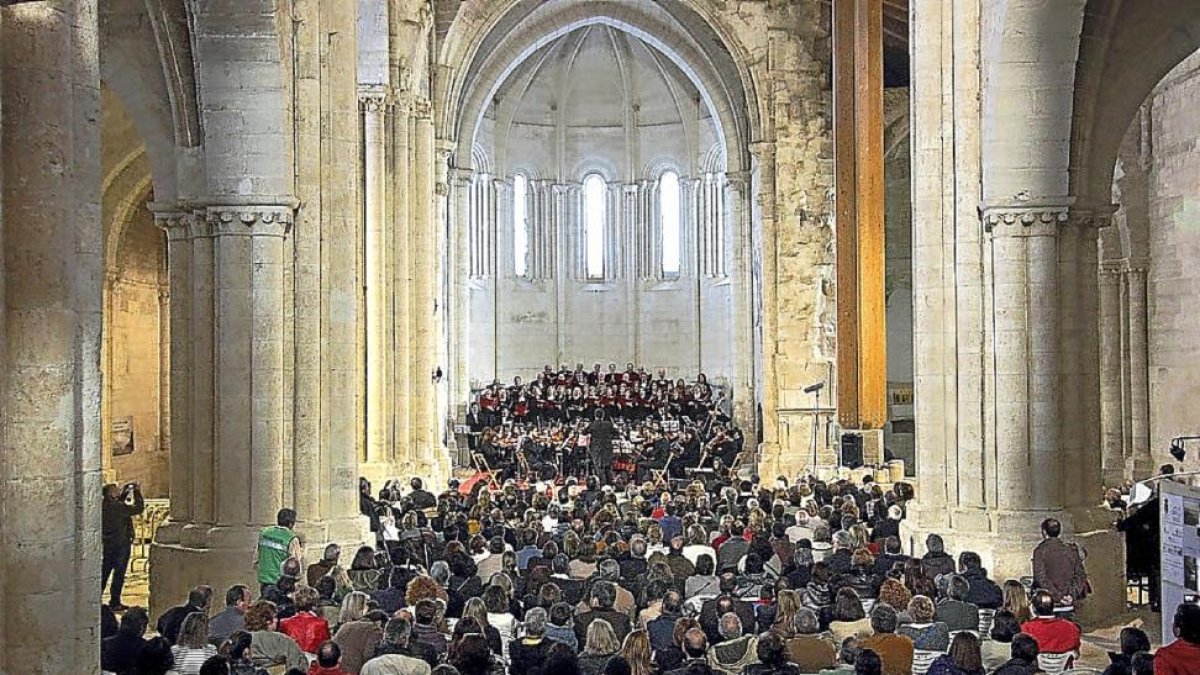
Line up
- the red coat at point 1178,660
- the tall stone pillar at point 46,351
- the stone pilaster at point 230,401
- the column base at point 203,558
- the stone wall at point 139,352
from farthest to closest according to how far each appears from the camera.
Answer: the stone wall at point 139,352, the stone pilaster at point 230,401, the column base at point 203,558, the red coat at point 1178,660, the tall stone pillar at point 46,351

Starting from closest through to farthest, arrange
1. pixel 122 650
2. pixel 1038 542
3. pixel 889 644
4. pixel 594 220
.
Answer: pixel 889 644, pixel 122 650, pixel 1038 542, pixel 594 220

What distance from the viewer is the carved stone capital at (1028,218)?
14.1 m

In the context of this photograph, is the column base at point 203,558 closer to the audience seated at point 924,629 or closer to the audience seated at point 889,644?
the audience seated at point 924,629

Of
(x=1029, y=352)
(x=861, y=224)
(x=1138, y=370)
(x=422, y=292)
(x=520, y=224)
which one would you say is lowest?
(x=1138, y=370)

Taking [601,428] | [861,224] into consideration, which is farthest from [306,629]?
[601,428]

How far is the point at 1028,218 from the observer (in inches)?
555

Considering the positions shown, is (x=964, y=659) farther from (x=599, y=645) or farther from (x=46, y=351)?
(x=46, y=351)

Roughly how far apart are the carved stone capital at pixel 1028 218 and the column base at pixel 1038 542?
Answer: 2.89m

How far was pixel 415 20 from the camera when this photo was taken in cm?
2386

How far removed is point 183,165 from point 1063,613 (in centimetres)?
944

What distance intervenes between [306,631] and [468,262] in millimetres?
28725

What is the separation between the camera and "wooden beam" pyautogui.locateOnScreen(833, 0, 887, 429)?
62.8ft

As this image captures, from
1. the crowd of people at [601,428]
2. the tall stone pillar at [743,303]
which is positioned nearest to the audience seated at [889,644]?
the crowd of people at [601,428]

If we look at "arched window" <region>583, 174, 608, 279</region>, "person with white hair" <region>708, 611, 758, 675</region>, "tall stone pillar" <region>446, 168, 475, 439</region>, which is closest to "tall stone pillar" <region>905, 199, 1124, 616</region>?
"person with white hair" <region>708, 611, 758, 675</region>
